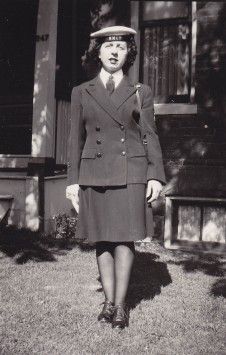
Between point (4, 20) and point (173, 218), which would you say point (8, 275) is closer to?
point (173, 218)

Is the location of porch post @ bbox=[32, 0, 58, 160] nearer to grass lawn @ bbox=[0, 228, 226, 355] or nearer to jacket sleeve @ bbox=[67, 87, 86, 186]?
grass lawn @ bbox=[0, 228, 226, 355]

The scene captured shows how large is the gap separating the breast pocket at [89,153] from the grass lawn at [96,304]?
123cm

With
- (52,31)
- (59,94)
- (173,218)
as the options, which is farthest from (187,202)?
(52,31)

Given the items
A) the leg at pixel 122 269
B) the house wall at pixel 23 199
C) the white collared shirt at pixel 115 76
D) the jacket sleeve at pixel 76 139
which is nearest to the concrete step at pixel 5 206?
the house wall at pixel 23 199

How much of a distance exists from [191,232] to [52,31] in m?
3.73

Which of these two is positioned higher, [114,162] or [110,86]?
[110,86]

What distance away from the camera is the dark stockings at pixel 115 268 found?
350 centimetres

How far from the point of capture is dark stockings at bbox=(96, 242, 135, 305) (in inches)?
138

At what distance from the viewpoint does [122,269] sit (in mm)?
3506

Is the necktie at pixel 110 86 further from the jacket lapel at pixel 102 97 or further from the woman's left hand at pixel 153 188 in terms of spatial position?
the woman's left hand at pixel 153 188

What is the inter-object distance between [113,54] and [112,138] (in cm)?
63

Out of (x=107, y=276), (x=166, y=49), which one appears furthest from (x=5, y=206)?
(x=107, y=276)

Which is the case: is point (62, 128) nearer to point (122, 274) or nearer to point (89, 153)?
point (89, 153)

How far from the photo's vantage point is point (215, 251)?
6516 millimetres
